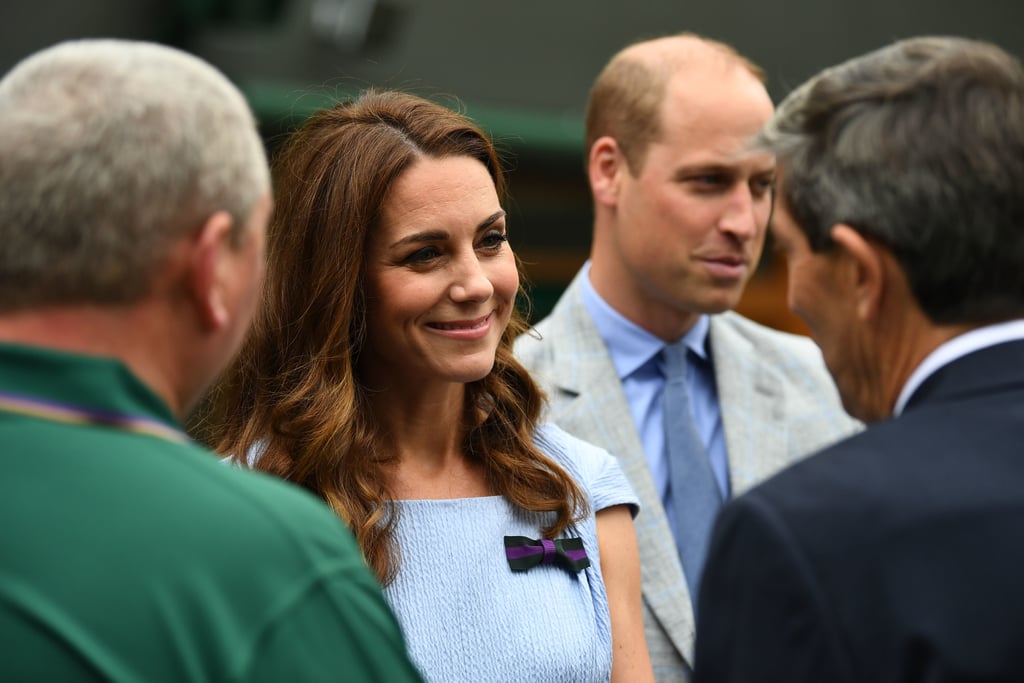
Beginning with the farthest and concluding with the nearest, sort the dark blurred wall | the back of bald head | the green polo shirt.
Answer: the dark blurred wall
the back of bald head
the green polo shirt

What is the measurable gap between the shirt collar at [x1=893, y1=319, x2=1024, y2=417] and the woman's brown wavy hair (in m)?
1.08

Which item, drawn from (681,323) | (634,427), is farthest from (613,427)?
(681,323)

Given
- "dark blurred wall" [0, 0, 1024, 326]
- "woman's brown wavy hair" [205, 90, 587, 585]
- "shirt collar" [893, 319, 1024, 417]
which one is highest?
"shirt collar" [893, 319, 1024, 417]

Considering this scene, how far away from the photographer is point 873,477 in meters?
1.48

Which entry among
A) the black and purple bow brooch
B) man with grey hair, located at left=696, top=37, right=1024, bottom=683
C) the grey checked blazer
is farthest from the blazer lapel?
man with grey hair, located at left=696, top=37, right=1024, bottom=683

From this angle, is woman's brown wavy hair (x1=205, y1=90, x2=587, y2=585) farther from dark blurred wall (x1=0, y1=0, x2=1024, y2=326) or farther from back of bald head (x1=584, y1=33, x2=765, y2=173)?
dark blurred wall (x1=0, y1=0, x2=1024, y2=326)

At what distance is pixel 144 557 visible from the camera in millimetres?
1262

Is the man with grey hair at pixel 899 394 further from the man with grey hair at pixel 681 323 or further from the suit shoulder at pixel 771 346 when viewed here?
the suit shoulder at pixel 771 346

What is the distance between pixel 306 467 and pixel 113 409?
1169mm

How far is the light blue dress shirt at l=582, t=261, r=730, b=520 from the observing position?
128 inches

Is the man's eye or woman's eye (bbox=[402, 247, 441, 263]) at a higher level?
woman's eye (bbox=[402, 247, 441, 263])

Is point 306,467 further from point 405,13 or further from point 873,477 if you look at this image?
point 405,13

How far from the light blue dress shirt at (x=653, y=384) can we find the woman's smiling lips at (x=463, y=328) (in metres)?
0.77

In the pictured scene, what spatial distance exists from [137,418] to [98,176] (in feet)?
0.84
